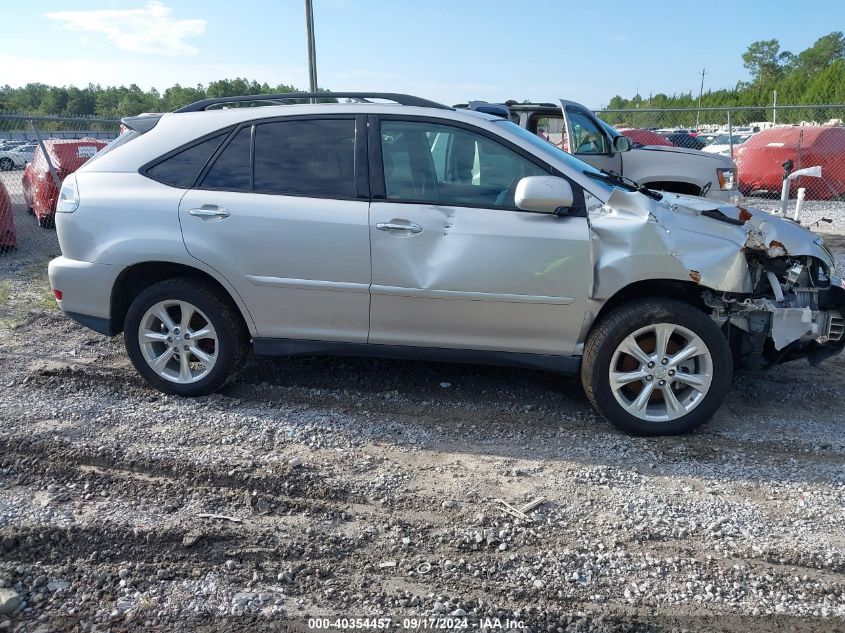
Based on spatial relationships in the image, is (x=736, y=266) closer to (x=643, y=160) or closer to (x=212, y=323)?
(x=212, y=323)

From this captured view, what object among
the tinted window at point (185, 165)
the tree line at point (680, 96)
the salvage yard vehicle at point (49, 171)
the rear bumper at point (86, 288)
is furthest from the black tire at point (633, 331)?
the tree line at point (680, 96)

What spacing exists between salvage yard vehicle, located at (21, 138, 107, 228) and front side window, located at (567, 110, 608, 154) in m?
8.02

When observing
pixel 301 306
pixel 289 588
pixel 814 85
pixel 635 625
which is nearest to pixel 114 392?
pixel 301 306

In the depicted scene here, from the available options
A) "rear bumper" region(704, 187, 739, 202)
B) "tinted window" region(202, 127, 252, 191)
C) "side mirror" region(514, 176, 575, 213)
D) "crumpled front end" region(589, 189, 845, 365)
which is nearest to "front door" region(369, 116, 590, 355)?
"side mirror" region(514, 176, 575, 213)

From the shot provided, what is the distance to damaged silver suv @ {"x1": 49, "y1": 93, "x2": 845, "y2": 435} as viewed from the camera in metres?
4.12

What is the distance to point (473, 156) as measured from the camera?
14.2ft

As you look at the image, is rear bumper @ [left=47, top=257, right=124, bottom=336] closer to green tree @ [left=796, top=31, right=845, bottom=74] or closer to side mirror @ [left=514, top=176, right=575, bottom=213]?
side mirror @ [left=514, top=176, right=575, bottom=213]

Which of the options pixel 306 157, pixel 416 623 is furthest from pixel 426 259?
pixel 416 623

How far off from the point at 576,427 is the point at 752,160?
14.7 m

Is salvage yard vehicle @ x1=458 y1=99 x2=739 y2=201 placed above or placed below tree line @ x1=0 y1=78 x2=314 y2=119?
below

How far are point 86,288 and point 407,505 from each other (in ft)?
8.85

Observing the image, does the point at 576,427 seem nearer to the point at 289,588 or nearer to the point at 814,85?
the point at 289,588

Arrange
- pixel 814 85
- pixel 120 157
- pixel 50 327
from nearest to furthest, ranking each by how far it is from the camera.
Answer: pixel 120 157, pixel 50 327, pixel 814 85

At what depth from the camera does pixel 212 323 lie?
15.0 feet
